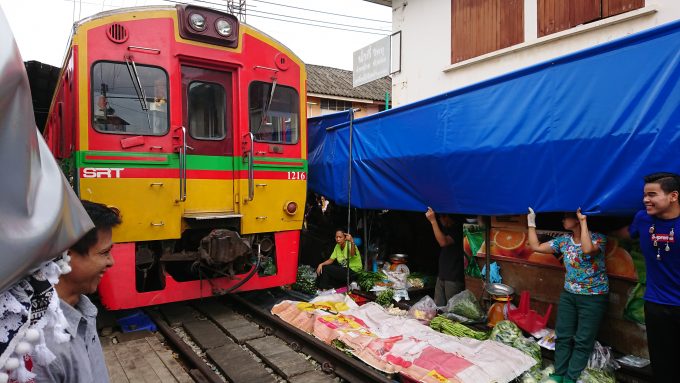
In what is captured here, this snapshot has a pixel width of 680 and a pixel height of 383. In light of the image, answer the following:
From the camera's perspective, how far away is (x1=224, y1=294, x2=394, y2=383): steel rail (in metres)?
3.94

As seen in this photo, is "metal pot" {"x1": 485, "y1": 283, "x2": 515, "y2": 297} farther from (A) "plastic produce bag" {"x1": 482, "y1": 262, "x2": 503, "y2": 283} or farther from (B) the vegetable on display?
(B) the vegetable on display

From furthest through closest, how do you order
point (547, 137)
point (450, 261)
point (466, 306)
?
1. point (450, 261)
2. point (466, 306)
3. point (547, 137)

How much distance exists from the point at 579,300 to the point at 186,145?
4417mm

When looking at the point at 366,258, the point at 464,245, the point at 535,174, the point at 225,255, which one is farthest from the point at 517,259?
the point at 225,255

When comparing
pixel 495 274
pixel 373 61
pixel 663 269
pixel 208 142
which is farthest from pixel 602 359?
pixel 373 61

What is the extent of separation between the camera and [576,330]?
12.6 ft

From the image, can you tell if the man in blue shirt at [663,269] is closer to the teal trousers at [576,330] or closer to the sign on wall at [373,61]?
the teal trousers at [576,330]

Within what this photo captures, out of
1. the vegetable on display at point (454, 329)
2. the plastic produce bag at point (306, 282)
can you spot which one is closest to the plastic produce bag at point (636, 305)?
the vegetable on display at point (454, 329)

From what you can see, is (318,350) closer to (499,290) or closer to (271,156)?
(499,290)

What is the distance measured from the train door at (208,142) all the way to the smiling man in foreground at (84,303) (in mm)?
3624

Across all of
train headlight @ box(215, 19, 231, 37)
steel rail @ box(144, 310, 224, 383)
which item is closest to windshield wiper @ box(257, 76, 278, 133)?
train headlight @ box(215, 19, 231, 37)

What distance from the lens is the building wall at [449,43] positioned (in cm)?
577

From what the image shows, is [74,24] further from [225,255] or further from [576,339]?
[576,339]

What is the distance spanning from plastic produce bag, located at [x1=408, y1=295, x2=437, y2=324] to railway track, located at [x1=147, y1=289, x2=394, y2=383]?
4.19ft
